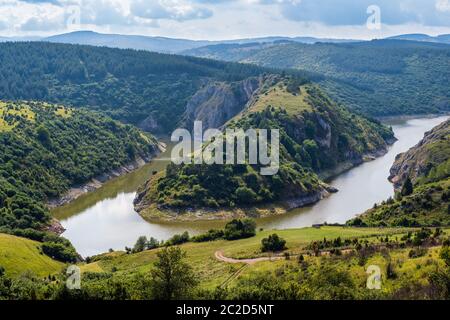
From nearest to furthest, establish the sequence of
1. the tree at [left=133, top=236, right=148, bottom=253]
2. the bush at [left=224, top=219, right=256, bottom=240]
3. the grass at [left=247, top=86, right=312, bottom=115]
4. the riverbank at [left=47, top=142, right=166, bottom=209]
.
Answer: the bush at [left=224, top=219, right=256, bottom=240] < the tree at [left=133, top=236, right=148, bottom=253] < the riverbank at [left=47, top=142, right=166, bottom=209] < the grass at [left=247, top=86, right=312, bottom=115]

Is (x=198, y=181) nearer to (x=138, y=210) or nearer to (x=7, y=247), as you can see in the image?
(x=138, y=210)

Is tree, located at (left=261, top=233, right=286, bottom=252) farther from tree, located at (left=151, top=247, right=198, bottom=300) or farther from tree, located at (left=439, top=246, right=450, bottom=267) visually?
tree, located at (left=439, top=246, right=450, bottom=267)

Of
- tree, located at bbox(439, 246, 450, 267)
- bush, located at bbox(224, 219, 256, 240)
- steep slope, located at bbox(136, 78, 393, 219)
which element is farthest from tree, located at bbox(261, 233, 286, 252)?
steep slope, located at bbox(136, 78, 393, 219)

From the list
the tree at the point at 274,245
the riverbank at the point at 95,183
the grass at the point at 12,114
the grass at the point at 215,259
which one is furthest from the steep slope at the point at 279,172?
the grass at the point at 12,114

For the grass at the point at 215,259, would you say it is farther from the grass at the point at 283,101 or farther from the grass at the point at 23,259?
the grass at the point at 283,101
